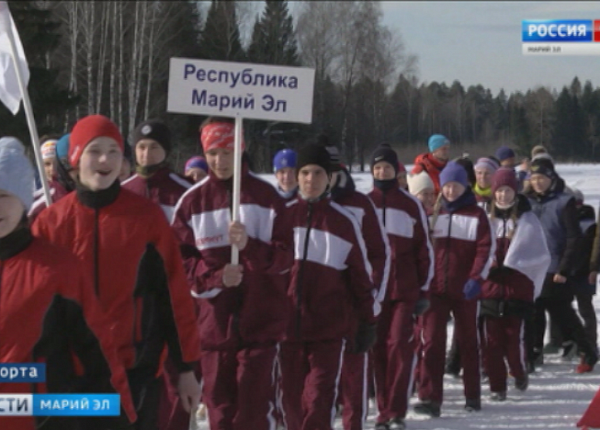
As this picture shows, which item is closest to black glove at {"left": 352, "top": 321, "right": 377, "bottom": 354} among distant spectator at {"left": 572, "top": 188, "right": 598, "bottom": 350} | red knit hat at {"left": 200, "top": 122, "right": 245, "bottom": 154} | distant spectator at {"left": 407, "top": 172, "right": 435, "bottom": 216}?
red knit hat at {"left": 200, "top": 122, "right": 245, "bottom": 154}

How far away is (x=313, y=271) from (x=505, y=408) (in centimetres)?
299

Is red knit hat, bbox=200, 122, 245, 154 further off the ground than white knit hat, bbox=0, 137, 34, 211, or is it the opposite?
red knit hat, bbox=200, 122, 245, 154

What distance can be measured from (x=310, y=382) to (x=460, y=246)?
258cm

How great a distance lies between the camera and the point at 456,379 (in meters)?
9.62

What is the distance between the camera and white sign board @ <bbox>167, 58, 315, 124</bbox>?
5359 millimetres

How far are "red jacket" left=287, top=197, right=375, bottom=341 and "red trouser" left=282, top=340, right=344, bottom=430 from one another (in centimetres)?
9

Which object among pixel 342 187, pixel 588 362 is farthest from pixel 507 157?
pixel 342 187

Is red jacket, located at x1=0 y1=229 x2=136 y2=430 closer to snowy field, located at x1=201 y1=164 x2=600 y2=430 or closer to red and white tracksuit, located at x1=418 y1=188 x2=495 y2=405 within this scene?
snowy field, located at x1=201 y1=164 x2=600 y2=430

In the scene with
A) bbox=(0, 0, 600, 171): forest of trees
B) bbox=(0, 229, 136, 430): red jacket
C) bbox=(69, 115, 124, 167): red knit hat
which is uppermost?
bbox=(0, 0, 600, 171): forest of trees

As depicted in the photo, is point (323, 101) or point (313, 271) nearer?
point (313, 271)

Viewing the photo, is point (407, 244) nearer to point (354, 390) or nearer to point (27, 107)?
point (354, 390)

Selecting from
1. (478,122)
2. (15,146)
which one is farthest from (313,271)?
(478,122)

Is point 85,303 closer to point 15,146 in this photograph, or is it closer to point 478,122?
point 15,146

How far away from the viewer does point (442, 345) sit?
795cm
